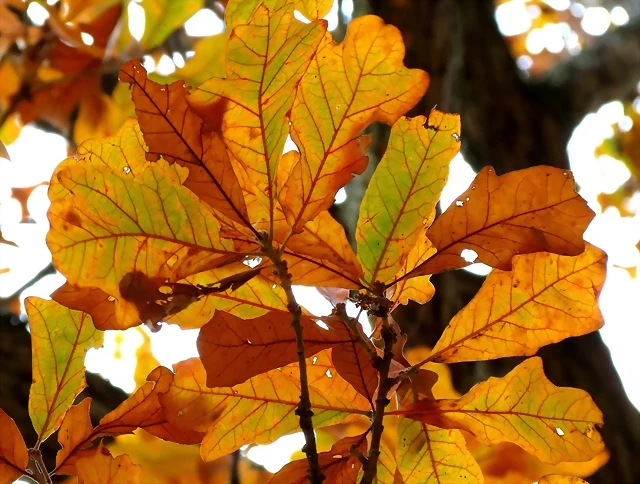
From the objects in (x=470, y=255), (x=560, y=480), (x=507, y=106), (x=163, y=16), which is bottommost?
(x=560, y=480)

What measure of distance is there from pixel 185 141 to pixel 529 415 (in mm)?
269

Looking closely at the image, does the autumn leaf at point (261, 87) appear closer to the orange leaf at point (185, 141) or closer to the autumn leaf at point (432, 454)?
the orange leaf at point (185, 141)

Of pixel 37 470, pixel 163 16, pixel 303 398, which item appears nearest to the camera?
pixel 303 398

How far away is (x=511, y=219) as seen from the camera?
0.34m

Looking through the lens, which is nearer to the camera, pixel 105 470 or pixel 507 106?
pixel 105 470

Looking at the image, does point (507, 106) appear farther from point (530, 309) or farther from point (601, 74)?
point (530, 309)

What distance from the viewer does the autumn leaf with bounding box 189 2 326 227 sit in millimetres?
310

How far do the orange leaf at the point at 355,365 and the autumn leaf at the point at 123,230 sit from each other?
103mm

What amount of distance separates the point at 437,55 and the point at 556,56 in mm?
2325

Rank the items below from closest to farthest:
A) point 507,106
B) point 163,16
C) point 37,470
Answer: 1. point 37,470
2. point 163,16
3. point 507,106

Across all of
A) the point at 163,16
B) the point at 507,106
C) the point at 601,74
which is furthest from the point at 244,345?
the point at 601,74

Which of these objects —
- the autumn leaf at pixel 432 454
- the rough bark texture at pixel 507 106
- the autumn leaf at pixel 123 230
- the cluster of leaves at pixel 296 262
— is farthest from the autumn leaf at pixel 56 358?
the rough bark texture at pixel 507 106

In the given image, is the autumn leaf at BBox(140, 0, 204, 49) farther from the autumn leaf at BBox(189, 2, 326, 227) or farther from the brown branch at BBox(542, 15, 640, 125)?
the brown branch at BBox(542, 15, 640, 125)

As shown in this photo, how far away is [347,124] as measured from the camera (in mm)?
342
